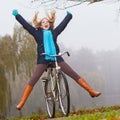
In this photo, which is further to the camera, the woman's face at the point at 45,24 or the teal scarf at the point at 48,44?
the woman's face at the point at 45,24

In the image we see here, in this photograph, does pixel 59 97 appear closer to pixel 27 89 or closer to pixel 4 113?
pixel 27 89

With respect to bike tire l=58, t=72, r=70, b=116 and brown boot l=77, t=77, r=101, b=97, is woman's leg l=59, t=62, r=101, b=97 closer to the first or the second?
brown boot l=77, t=77, r=101, b=97

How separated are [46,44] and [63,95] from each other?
1.17 metres

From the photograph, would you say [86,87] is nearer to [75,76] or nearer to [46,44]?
[75,76]

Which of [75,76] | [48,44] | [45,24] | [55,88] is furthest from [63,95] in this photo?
[45,24]

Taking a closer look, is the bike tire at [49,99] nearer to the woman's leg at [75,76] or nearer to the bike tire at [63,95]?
the bike tire at [63,95]

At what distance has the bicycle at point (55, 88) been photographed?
9.26m

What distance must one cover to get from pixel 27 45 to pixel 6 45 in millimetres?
1817

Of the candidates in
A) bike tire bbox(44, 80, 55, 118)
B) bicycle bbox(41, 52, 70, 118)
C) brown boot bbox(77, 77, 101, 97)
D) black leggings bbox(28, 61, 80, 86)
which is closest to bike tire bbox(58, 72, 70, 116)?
bicycle bbox(41, 52, 70, 118)

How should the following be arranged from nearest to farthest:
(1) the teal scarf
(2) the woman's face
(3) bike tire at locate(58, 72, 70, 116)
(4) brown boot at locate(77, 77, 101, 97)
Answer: (3) bike tire at locate(58, 72, 70, 116) → (1) the teal scarf → (4) brown boot at locate(77, 77, 101, 97) → (2) the woman's face

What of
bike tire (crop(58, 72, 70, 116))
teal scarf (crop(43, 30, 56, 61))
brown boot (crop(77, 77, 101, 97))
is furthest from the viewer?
brown boot (crop(77, 77, 101, 97))

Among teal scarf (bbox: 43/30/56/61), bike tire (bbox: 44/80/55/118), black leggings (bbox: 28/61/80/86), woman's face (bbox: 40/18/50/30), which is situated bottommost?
bike tire (bbox: 44/80/55/118)

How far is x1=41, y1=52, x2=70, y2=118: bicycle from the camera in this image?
9255mm

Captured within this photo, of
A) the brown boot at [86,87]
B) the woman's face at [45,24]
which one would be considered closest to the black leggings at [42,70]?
the brown boot at [86,87]
